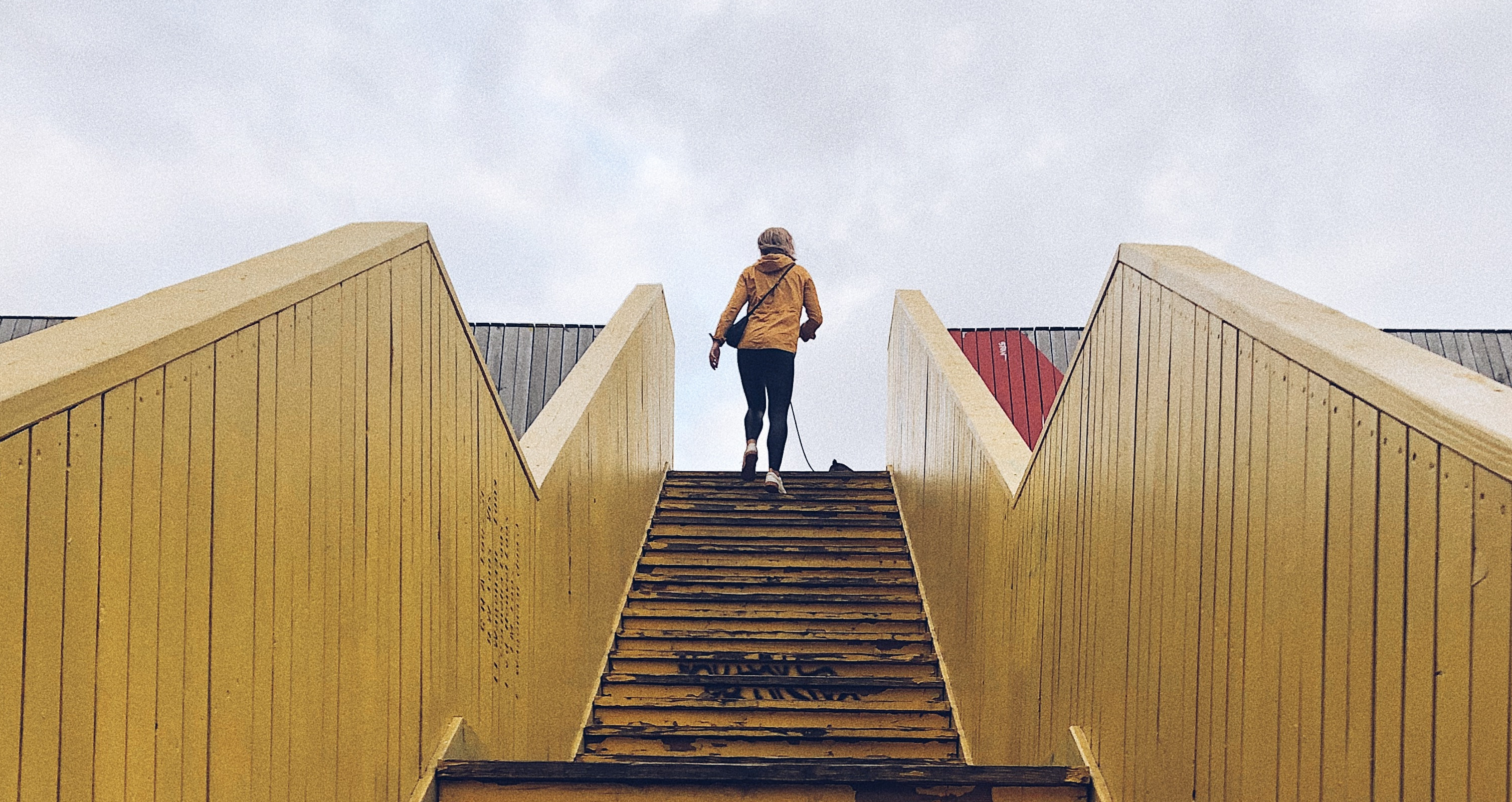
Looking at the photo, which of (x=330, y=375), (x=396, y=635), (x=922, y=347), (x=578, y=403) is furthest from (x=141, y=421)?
(x=922, y=347)

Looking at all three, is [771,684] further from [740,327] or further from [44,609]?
[44,609]

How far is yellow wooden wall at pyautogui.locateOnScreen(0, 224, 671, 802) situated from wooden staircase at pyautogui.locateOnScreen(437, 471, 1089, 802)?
0.53 metres

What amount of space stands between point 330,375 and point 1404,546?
1747 millimetres

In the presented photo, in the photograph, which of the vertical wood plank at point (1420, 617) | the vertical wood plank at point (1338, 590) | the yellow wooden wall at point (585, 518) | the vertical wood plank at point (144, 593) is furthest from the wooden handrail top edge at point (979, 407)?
the vertical wood plank at point (144, 593)

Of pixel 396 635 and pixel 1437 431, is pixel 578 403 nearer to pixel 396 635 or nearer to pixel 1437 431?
pixel 396 635

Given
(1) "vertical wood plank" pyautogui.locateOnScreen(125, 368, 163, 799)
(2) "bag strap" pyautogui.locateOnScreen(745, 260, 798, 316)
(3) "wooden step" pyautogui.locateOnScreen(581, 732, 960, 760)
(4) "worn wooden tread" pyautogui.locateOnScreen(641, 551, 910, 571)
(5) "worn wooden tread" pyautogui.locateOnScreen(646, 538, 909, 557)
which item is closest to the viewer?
(1) "vertical wood plank" pyautogui.locateOnScreen(125, 368, 163, 799)

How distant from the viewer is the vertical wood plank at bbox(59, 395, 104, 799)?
1370 millimetres

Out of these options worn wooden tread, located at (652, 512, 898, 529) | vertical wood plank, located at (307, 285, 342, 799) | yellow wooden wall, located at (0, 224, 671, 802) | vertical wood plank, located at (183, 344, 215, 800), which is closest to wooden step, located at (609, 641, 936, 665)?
worn wooden tread, located at (652, 512, 898, 529)

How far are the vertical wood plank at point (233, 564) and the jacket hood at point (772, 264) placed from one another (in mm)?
5299

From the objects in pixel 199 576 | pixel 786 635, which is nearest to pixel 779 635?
pixel 786 635

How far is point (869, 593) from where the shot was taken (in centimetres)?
571

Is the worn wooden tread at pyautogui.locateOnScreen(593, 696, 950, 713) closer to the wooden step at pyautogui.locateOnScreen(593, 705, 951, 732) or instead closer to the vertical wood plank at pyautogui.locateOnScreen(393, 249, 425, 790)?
the wooden step at pyautogui.locateOnScreen(593, 705, 951, 732)

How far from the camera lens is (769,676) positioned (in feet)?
16.0

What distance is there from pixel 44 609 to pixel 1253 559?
1.74 meters
